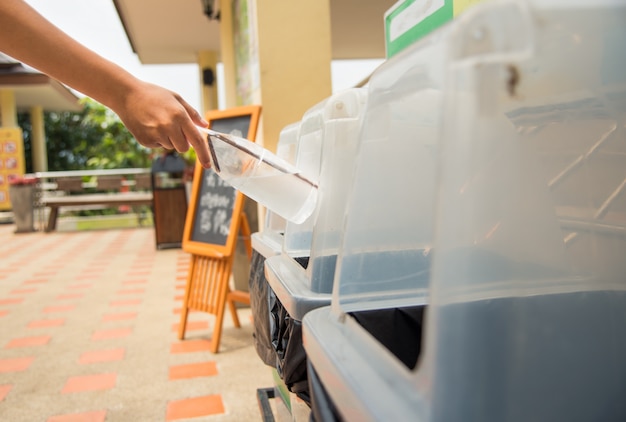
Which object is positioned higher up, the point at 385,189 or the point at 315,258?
the point at 385,189

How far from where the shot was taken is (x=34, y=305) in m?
4.25

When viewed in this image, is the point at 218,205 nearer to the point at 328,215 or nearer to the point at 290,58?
the point at 290,58

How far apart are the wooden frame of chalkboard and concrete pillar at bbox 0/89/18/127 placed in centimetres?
1244

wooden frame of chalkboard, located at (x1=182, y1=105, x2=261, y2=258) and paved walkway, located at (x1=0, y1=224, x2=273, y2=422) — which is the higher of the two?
wooden frame of chalkboard, located at (x1=182, y1=105, x2=261, y2=258)

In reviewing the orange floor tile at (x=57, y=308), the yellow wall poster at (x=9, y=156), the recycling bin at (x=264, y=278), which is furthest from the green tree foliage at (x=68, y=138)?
the recycling bin at (x=264, y=278)

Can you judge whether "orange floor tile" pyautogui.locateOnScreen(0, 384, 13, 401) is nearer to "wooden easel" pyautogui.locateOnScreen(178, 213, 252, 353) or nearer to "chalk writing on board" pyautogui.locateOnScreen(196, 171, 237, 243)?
"wooden easel" pyautogui.locateOnScreen(178, 213, 252, 353)

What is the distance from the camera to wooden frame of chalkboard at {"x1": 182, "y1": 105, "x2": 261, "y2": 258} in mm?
3012

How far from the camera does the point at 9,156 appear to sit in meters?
12.8

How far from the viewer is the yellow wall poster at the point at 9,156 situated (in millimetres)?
12727

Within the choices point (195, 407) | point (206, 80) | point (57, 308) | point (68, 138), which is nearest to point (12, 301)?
point (57, 308)

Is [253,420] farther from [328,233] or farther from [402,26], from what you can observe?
[402,26]

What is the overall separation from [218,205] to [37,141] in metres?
14.8

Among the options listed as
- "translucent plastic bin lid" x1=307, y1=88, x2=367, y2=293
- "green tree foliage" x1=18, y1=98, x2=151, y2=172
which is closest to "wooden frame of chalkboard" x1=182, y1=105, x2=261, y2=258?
"translucent plastic bin lid" x1=307, y1=88, x2=367, y2=293

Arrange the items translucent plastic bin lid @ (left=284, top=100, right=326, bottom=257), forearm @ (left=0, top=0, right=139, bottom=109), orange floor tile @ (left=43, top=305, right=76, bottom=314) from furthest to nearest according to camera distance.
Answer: orange floor tile @ (left=43, top=305, right=76, bottom=314) < translucent plastic bin lid @ (left=284, top=100, right=326, bottom=257) < forearm @ (left=0, top=0, right=139, bottom=109)
